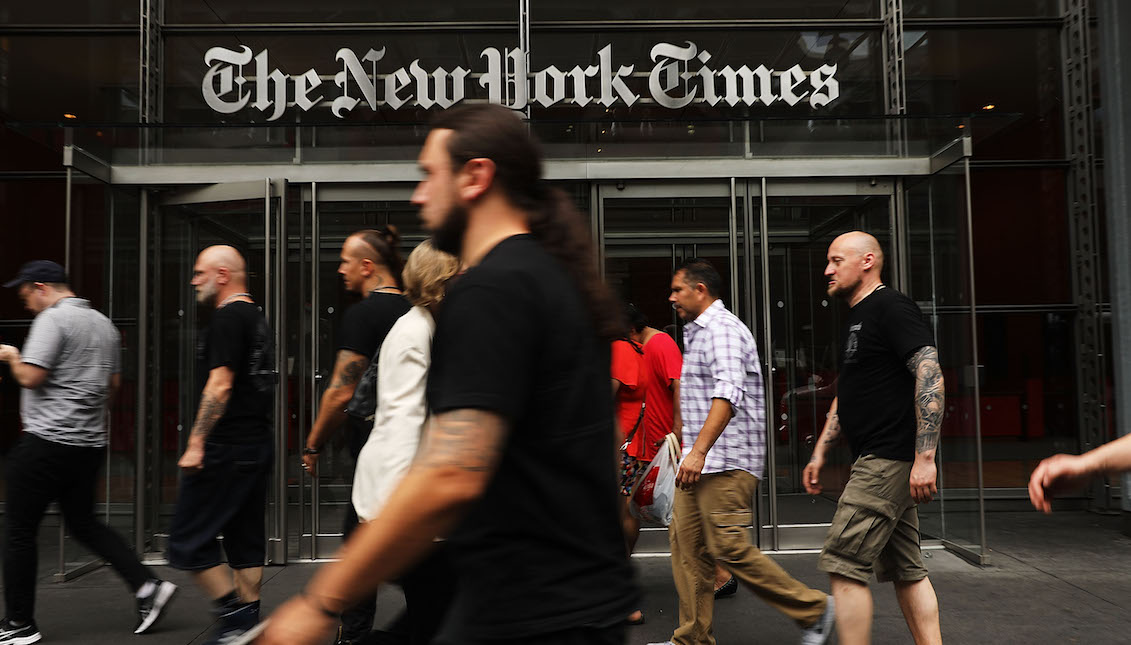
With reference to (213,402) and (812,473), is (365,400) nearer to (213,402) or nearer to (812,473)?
(213,402)

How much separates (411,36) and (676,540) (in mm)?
6237

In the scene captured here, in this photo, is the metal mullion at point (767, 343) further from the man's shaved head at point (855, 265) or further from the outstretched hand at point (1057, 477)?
the outstretched hand at point (1057, 477)

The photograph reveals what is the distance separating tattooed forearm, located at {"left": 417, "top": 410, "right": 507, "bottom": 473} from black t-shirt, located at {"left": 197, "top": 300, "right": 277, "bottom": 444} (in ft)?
10.5

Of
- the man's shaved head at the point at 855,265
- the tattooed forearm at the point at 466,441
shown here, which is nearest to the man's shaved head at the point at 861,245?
the man's shaved head at the point at 855,265

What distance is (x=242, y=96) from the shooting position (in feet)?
28.2

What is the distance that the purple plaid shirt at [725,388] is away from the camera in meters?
4.65

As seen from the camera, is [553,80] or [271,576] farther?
[553,80]

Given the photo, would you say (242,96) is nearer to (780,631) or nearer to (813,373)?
(813,373)

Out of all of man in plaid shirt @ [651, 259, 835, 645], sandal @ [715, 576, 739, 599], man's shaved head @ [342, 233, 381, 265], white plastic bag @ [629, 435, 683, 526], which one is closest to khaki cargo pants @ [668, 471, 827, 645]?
man in plaid shirt @ [651, 259, 835, 645]

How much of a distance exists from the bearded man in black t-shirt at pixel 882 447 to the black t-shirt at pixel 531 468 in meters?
2.56

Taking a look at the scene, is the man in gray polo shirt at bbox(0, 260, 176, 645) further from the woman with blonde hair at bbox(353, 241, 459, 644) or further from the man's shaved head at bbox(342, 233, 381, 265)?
the woman with blonde hair at bbox(353, 241, 459, 644)

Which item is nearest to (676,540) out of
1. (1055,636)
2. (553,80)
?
(1055,636)

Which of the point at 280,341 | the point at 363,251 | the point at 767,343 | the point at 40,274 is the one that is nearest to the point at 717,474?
the point at 363,251

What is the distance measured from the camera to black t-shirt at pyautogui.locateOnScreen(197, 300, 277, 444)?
14.5ft
